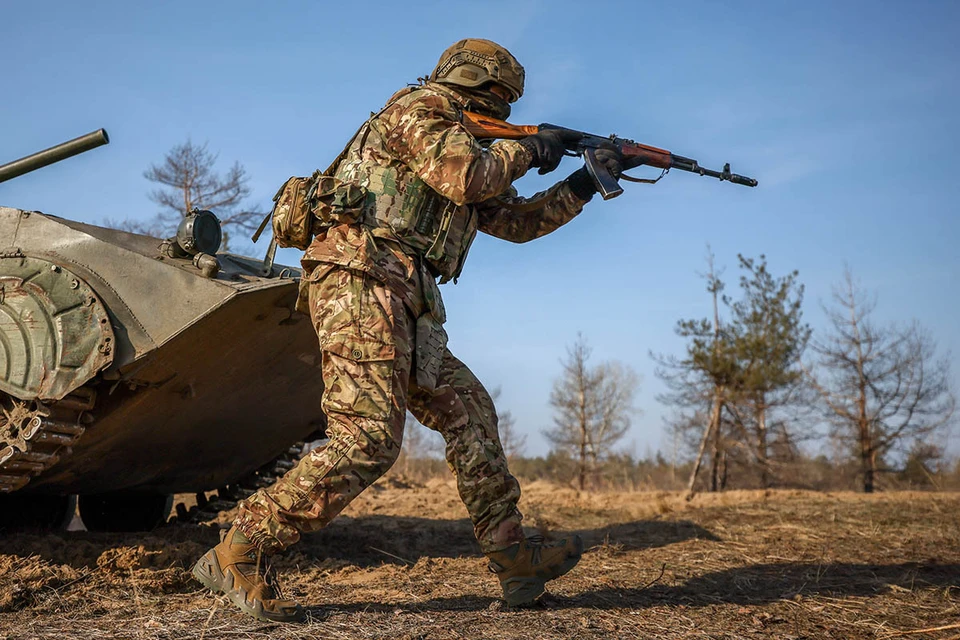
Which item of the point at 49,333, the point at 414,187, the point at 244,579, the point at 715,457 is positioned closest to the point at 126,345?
the point at 49,333

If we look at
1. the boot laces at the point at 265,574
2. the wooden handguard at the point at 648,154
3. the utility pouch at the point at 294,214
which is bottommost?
the boot laces at the point at 265,574

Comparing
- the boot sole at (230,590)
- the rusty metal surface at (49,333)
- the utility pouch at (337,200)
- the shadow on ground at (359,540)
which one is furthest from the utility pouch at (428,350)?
the shadow on ground at (359,540)

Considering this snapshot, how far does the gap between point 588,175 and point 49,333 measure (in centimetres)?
265

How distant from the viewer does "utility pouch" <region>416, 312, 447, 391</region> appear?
3.57 m

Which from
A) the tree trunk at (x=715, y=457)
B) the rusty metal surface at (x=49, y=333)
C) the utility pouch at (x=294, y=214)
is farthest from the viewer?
the tree trunk at (x=715, y=457)

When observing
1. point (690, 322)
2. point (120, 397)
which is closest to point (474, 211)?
point (120, 397)

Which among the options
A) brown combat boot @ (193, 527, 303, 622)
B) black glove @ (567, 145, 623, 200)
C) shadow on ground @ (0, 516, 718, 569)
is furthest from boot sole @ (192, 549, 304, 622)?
black glove @ (567, 145, 623, 200)

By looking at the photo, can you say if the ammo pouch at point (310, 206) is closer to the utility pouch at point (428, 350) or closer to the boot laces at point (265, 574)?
the utility pouch at point (428, 350)

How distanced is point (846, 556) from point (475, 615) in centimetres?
325

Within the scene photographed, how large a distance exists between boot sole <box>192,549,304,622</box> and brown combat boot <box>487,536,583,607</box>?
2.73 ft

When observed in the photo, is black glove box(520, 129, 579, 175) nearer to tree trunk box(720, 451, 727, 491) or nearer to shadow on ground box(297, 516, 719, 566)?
shadow on ground box(297, 516, 719, 566)

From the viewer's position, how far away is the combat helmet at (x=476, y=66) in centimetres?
391

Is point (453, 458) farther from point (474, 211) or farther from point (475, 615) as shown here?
point (474, 211)

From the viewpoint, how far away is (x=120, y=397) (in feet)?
15.3
